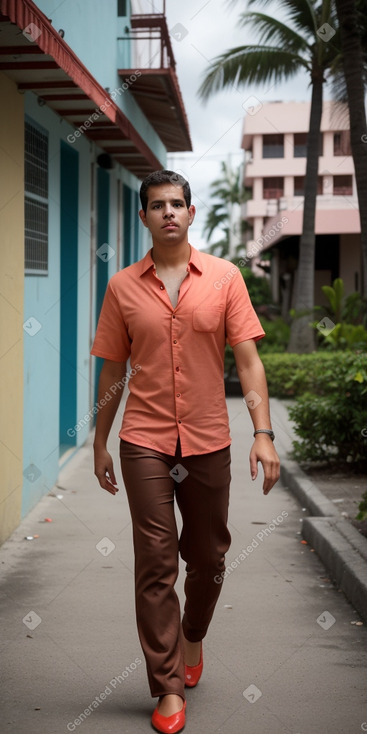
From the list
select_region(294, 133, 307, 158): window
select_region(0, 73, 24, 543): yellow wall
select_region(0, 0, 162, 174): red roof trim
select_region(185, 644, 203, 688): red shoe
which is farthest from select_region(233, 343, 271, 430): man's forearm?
select_region(294, 133, 307, 158): window

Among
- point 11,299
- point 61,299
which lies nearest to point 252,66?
point 61,299

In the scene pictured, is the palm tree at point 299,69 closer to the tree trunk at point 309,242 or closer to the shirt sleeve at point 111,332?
the tree trunk at point 309,242

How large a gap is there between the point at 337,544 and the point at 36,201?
364 cm

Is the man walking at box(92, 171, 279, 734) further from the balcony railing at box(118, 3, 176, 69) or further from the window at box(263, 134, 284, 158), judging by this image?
the window at box(263, 134, 284, 158)

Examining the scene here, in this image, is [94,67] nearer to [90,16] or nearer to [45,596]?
[90,16]

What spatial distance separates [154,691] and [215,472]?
2.84ft

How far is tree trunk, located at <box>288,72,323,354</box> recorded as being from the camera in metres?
19.6

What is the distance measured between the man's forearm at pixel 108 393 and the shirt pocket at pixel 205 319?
401 millimetres

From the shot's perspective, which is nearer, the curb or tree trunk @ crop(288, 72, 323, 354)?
the curb

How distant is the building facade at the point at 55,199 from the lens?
6.59 m

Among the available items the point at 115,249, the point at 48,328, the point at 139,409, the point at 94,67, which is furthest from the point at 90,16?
the point at 139,409

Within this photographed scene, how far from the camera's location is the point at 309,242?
64.3 ft

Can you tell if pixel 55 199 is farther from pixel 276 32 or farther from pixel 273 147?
pixel 273 147

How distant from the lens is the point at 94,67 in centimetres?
1096
